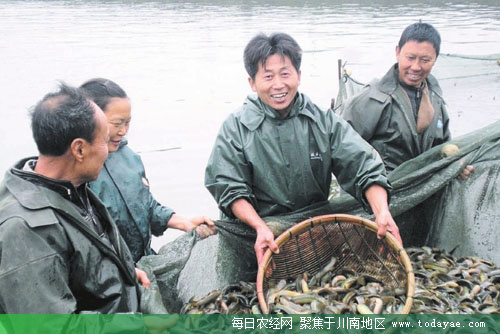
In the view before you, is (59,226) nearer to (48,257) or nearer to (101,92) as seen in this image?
(48,257)

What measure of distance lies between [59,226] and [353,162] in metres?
2.08

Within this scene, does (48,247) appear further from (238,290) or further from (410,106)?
(410,106)

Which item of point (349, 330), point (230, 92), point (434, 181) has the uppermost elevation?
point (434, 181)

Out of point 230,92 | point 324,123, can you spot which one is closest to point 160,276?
point 324,123

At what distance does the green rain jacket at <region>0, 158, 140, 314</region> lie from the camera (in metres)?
1.88

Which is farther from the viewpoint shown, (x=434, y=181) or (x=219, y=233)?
(x=434, y=181)

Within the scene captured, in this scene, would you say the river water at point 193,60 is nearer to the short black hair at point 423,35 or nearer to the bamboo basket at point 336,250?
the bamboo basket at point 336,250

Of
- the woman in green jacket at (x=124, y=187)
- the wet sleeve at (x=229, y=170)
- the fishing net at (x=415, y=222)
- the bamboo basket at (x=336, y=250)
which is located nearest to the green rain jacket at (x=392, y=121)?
the fishing net at (x=415, y=222)

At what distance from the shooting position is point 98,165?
2238mm

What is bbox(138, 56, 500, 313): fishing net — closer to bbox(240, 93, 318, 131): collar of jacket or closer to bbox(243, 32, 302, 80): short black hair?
bbox(240, 93, 318, 131): collar of jacket

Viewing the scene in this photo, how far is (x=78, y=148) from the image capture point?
7.00 ft

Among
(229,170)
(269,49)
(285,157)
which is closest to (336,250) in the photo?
(285,157)

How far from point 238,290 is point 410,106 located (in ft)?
6.82

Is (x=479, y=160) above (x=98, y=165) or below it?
below
